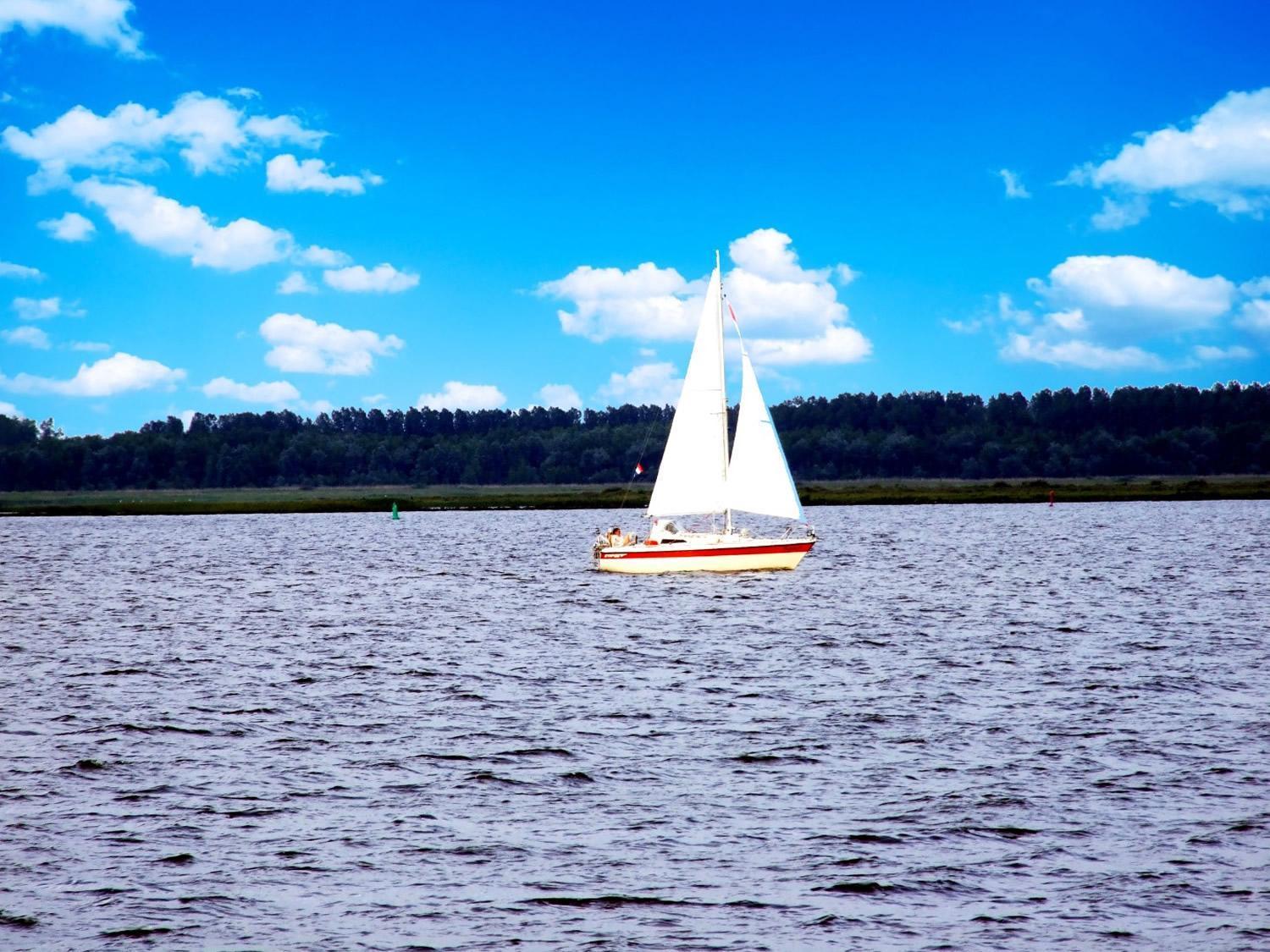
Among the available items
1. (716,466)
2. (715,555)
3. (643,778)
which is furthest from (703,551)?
(643,778)

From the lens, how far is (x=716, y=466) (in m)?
57.8

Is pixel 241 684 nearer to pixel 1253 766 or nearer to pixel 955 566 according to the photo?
pixel 1253 766

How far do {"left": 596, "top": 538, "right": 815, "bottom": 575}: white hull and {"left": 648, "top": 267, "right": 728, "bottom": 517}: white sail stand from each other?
1969 mm

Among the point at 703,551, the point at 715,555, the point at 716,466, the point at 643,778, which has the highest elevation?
the point at 716,466

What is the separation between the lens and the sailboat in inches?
2240

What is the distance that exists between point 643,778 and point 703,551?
37.7 meters

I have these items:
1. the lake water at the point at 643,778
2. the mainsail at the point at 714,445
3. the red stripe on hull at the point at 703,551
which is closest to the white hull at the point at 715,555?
the red stripe on hull at the point at 703,551

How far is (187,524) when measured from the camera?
160375mm

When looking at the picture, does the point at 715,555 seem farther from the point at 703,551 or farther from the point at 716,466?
the point at 716,466

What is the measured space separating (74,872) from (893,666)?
22.2 m

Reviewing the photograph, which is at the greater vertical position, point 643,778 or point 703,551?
point 703,551

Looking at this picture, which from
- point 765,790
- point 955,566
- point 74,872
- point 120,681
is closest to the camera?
point 74,872

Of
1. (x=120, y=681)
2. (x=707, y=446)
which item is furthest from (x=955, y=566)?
(x=120, y=681)

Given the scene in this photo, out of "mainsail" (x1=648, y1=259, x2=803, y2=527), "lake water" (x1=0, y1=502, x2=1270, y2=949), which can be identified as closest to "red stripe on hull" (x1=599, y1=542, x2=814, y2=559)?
"mainsail" (x1=648, y1=259, x2=803, y2=527)
